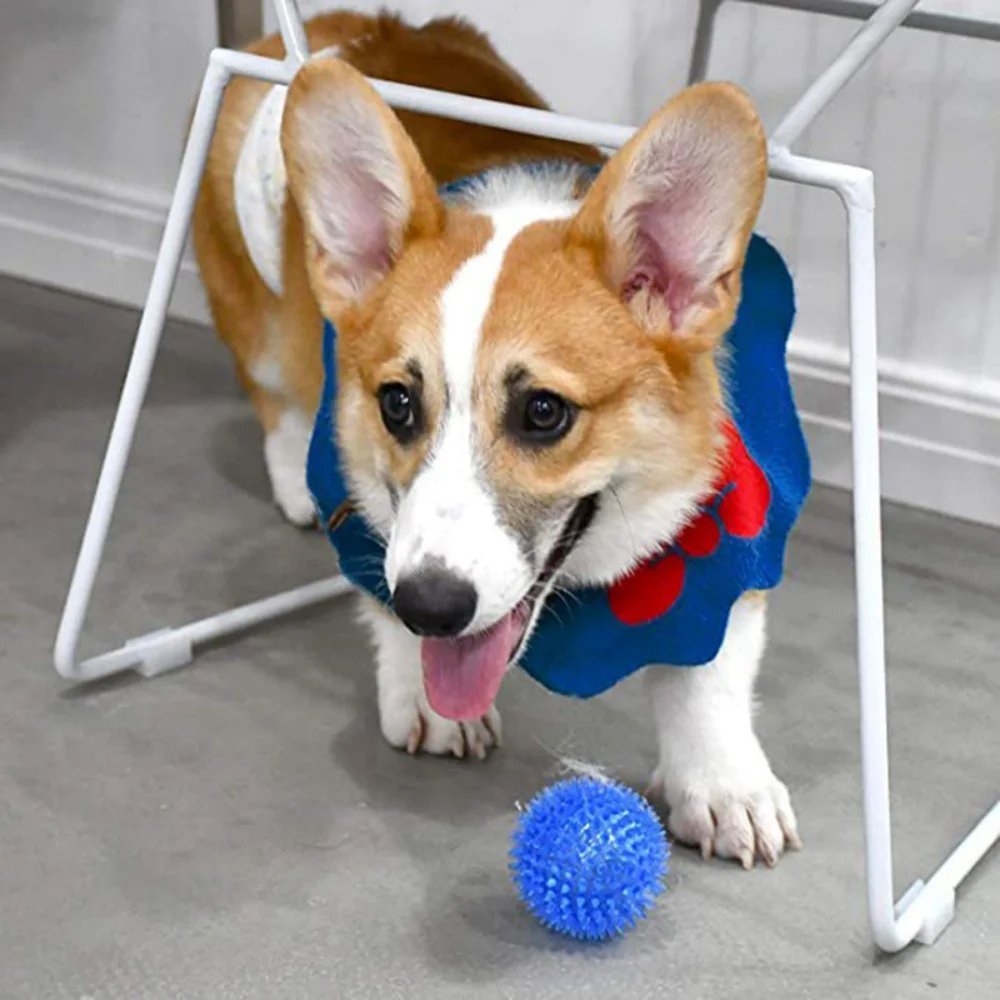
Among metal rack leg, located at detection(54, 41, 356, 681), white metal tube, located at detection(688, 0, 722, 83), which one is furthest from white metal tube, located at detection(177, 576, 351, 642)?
white metal tube, located at detection(688, 0, 722, 83)

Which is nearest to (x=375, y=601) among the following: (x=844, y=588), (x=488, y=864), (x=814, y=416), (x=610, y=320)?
(x=488, y=864)

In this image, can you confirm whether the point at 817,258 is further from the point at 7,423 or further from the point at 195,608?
the point at 7,423

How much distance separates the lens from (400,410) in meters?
1.30

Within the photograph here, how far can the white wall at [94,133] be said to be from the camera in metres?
2.78

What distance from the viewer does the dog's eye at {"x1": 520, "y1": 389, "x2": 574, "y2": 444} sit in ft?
4.06

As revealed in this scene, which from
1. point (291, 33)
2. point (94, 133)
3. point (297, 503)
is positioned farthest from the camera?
point (94, 133)

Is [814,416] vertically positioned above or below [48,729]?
above

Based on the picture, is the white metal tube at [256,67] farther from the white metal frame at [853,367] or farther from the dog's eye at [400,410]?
the dog's eye at [400,410]

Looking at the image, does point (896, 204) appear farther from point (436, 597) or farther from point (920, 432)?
point (436, 597)

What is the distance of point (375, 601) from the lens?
1.59 metres

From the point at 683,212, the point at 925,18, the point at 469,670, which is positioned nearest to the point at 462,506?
the point at 469,670

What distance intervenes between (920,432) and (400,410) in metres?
1.14

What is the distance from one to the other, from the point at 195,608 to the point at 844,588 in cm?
82

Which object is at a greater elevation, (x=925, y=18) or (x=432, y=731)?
(x=925, y=18)
